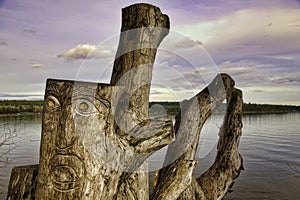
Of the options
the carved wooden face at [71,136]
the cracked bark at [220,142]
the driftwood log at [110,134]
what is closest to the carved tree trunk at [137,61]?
the driftwood log at [110,134]

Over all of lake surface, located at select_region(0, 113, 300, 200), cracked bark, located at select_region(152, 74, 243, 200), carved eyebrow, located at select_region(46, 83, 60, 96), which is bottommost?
lake surface, located at select_region(0, 113, 300, 200)

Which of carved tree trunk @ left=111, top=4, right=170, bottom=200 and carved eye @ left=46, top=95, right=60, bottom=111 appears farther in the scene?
carved tree trunk @ left=111, top=4, right=170, bottom=200

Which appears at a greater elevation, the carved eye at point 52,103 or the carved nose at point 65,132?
the carved eye at point 52,103

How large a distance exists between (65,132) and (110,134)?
1.38ft

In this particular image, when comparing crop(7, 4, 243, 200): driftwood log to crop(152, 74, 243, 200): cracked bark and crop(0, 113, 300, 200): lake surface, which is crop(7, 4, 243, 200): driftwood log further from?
crop(0, 113, 300, 200): lake surface

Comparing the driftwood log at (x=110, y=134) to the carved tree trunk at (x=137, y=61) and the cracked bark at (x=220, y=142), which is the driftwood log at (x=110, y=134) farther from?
the cracked bark at (x=220, y=142)

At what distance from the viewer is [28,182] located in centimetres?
365

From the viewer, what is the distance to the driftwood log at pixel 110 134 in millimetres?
3219

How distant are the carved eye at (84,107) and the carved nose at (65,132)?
9 cm

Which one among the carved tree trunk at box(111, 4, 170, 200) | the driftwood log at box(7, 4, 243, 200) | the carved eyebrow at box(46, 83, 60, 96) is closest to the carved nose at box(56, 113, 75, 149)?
the driftwood log at box(7, 4, 243, 200)

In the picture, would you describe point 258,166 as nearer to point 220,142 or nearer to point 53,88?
point 220,142

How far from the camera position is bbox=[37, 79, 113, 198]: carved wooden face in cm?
321

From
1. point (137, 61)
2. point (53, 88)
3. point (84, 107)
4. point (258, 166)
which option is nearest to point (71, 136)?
point (84, 107)

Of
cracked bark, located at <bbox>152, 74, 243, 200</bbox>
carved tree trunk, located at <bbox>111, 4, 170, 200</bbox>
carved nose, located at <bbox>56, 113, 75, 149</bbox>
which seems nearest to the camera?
carved nose, located at <bbox>56, 113, 75, 149</bbox>
